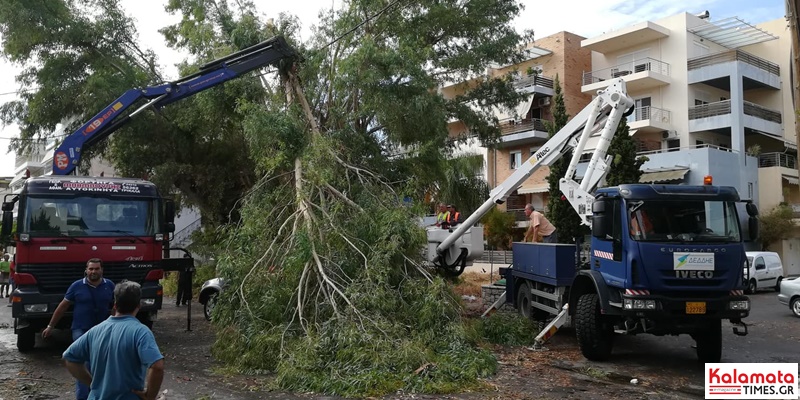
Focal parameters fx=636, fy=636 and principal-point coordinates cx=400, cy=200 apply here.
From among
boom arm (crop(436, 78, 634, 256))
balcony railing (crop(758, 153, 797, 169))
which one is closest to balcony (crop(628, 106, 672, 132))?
balcony railing (crop(758, 153, 797, 169))

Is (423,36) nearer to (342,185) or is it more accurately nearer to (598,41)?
(342,185)

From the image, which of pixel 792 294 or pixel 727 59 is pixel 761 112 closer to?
pixel 727 59

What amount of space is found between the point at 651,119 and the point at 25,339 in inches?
1082

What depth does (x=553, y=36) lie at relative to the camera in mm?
33062

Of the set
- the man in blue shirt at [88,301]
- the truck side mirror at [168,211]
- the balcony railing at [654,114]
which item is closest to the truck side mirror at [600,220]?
the man in blue shirt at [88,301]

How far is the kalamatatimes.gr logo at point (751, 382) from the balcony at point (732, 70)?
80.9 ft

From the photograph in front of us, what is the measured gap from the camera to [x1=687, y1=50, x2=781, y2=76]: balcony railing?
29.2 metres

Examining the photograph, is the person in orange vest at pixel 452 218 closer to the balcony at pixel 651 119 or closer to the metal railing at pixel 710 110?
the balcony at pixel 651 119

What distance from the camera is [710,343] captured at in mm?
9617

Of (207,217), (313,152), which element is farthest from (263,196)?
(207,217)

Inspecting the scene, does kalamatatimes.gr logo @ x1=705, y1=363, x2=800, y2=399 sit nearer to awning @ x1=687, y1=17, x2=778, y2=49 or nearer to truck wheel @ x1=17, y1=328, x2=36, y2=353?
truck wheel @ x1=17, y1=328, x2=36, y2=353

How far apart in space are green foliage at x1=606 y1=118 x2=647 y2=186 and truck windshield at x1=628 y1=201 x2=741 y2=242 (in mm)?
13564

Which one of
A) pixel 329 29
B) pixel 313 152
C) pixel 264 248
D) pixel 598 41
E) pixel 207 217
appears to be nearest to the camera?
pixel 264 248

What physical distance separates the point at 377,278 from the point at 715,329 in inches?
200
